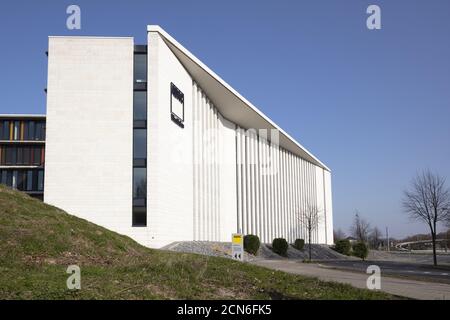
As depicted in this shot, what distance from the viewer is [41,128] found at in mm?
45344

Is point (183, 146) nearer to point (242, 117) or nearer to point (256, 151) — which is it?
point (242, 117)

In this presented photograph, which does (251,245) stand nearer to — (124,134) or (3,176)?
(124,134)

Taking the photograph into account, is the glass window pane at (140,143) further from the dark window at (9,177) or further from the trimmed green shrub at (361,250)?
the trimmed green shrub at (361,250)

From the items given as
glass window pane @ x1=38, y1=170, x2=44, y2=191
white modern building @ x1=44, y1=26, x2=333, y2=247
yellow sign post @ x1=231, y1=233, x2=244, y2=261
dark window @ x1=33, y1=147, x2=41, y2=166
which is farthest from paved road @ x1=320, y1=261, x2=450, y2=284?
dark window @ x1=33, y1=147, x2=41, y2=166

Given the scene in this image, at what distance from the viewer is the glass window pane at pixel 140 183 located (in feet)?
94.3

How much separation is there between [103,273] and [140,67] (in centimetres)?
2161

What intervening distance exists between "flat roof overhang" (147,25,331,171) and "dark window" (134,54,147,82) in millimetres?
1733

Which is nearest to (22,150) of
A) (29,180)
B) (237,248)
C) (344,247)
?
(29,180)

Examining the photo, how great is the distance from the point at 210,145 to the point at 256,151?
13474 mm

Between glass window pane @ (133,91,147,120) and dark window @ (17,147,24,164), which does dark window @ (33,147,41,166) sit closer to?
dark window @ (17,147,24,164)

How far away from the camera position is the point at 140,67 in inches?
1198

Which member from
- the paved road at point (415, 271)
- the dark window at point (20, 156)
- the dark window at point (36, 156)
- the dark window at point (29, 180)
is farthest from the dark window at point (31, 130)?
the paved road at point (415, 271)

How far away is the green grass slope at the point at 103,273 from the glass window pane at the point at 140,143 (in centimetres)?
1399
